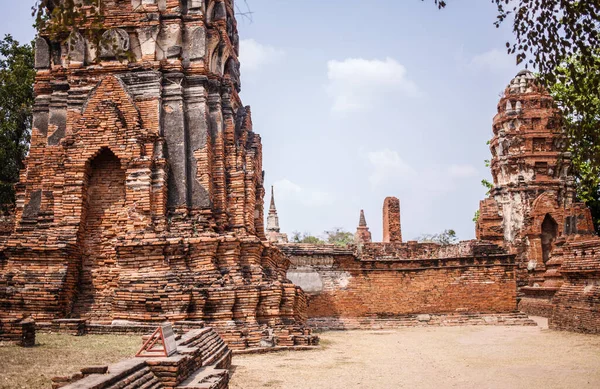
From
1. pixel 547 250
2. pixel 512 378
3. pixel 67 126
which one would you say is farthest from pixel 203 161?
pixel 547 250

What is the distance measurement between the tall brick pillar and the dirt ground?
15.0 m

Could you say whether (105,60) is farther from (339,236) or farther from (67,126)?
(339,236)

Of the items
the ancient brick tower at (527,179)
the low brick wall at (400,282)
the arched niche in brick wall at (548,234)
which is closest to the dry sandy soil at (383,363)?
the low brick wall at (400,282)

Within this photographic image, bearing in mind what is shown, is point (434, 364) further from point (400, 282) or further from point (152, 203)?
point (400, 282)

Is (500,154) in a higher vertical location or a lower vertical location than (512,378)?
higher

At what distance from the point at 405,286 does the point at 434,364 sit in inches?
343

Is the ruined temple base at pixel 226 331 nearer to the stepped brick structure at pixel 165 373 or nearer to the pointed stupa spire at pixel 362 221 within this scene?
the stepped brick structure at pixel 165 373

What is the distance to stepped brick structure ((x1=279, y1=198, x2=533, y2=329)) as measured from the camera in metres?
18.9

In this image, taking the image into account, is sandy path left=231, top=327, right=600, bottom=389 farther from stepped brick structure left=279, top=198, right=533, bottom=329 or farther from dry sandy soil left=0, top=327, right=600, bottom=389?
stepped brick structure left=279, top=198, right=533, bottom=329

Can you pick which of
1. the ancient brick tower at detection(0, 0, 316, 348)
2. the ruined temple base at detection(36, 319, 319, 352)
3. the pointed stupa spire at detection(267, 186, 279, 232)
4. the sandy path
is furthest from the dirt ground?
the pointed stupa spire at detection(267, 186, 279, 232)

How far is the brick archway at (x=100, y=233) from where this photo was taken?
11.9m

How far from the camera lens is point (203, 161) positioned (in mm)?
12836

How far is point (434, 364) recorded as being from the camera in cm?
1066

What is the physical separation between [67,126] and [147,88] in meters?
1.79
